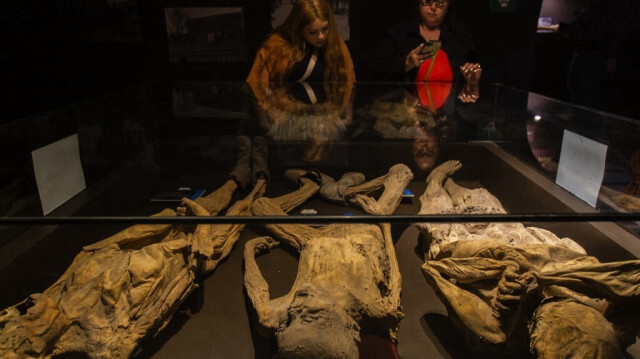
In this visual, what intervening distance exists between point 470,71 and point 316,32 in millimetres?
1163

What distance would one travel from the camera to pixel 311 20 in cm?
292

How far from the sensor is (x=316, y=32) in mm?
2957

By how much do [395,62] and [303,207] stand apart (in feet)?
4.84

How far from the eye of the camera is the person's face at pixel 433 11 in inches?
119

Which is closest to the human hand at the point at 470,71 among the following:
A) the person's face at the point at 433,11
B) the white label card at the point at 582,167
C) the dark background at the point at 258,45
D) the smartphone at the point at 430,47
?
the dark background at the point at 258,45

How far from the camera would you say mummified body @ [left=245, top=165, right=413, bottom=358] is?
52.7 inches

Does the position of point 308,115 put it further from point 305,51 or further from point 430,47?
point 430,47

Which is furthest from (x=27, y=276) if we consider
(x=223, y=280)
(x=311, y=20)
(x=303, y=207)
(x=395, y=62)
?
(x=395, y=62)

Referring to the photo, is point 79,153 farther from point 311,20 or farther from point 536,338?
point 536,338

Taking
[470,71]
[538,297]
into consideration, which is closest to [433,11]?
[470,71]

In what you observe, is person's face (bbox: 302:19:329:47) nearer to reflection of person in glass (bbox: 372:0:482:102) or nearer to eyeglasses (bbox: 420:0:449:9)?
reflection of person in glass (bbox: 372:0:482:102)

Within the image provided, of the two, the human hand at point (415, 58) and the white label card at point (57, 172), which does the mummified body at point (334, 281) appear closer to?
the white label card at point (57, 172)

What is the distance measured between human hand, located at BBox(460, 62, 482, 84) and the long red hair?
858mm

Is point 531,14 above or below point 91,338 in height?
above
